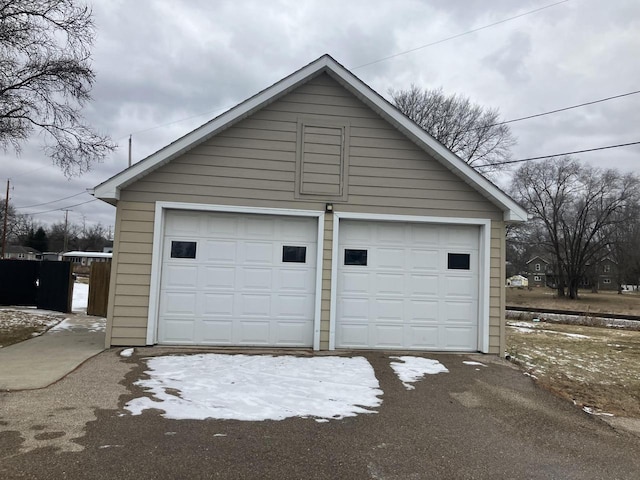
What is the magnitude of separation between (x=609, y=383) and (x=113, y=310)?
26.3 feet

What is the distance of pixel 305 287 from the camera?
310 inches

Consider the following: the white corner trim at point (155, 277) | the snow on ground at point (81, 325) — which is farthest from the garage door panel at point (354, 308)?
the snow on ground at point (81, 325)

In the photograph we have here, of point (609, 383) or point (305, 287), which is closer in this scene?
point (609, 383)

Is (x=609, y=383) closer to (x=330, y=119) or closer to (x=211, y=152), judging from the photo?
(x=330, y=119)

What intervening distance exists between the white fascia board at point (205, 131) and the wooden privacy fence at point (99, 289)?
6394mm

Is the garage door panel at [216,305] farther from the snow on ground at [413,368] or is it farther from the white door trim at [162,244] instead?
the snow on ground at [413,368]

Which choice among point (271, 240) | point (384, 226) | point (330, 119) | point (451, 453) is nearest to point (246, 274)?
point (271, 240)

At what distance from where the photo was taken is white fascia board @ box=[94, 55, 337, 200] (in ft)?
23.9

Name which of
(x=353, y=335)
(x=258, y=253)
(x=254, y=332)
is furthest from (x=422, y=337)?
(x=258, y=253)

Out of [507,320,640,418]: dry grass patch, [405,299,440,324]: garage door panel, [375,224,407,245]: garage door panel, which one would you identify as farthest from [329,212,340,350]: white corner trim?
[507,320,640,418]: dry grass patch

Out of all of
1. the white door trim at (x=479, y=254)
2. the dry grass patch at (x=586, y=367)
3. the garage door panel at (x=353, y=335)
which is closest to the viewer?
the dry grass patch at (x=586, y=367)

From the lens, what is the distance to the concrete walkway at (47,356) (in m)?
5.50

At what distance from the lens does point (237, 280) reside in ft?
25.5

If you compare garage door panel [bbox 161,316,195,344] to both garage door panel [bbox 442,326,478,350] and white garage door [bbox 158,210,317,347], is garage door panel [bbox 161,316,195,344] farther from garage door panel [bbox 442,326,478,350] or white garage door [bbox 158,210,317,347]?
garage door panel [bbox 442,326,478,350]
